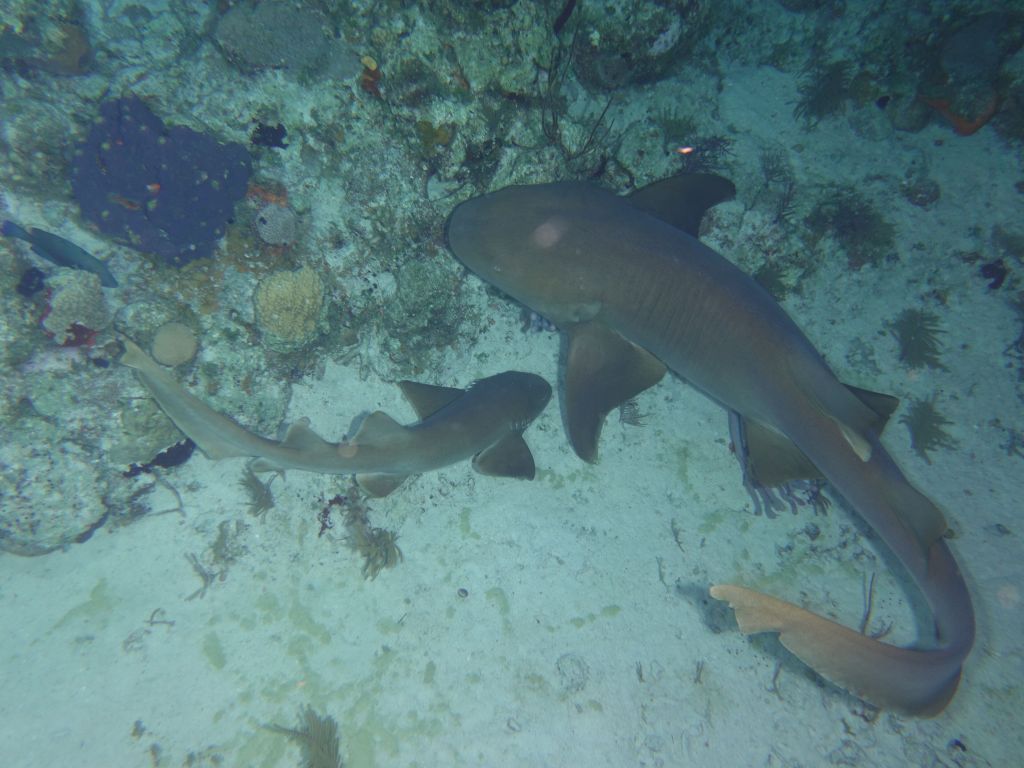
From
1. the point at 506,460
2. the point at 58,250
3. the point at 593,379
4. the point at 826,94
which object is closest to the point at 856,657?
the point at 593,379

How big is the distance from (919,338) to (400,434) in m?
5.65

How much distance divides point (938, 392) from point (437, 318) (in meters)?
5.47

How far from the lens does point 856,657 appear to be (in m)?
3.16

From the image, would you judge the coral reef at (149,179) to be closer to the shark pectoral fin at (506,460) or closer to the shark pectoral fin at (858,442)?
the shark pectoral fin at (506,460)

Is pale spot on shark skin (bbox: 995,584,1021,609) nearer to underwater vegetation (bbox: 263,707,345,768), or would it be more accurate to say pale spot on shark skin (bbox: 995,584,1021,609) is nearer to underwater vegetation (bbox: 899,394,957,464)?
underwater vegetation (bbox: 899,394,957,464)

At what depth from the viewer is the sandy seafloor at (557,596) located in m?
4.05

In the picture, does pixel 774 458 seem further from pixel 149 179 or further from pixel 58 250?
pixel 58 250

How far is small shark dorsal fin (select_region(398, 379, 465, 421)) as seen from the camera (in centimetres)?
469

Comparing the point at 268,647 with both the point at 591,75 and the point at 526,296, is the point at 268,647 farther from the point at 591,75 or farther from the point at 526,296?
the point at 591,75

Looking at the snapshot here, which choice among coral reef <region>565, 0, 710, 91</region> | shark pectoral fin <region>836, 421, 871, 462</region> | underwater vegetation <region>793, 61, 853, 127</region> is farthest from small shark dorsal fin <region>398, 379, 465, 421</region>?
underwater vegetation <region>793, 61, 853, 127</region>

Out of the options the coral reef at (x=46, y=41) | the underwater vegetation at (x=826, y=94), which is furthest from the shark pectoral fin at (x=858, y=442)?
the coral reef at (x=46, y=41)

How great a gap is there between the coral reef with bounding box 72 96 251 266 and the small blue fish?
0.96 feet

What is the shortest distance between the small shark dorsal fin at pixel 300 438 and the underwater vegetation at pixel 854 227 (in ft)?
18.6

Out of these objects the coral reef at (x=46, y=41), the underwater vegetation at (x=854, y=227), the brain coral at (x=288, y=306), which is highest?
the underwater vegetation at (x=854, y=227)
